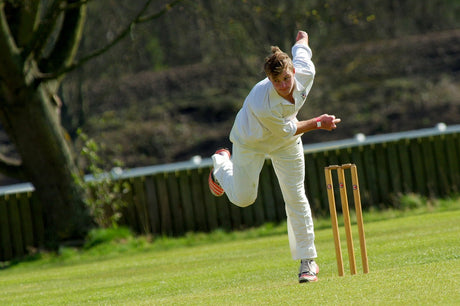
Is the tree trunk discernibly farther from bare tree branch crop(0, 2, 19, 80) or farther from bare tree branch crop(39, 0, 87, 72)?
bare tree branch crop(39, 0, 87, 72)

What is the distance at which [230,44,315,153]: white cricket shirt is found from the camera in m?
6.27

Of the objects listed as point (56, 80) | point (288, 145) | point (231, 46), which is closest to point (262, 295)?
point (288, 145)

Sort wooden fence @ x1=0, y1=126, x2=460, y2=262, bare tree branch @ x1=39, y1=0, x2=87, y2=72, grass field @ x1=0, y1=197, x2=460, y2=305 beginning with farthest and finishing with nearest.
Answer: wooden fence @ x1=0, y1=126, x2=460, y2=262, bare tree branch @ x1=39, y1=0, x2=87, y2=72, grass field @ x1=0, y1=197, x2=460, y2=305

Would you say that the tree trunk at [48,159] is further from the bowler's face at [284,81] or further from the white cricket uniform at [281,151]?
the bowler's face at [284,81]

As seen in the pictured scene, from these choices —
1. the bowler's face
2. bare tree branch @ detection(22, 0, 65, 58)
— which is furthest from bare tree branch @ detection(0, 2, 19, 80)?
the bowler's face

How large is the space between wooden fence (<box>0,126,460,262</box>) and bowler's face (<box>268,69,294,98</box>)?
772cm

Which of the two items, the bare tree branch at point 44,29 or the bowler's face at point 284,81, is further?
the bare tree branch at point 44,29

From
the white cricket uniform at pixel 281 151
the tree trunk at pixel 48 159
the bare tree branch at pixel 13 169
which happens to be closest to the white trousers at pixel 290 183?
the white cricket uniform at pixel 281 151

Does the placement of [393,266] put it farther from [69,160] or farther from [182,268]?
[69,160]

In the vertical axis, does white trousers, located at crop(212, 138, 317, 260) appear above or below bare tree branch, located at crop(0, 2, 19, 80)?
below

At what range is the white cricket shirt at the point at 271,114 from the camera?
20.6 feet

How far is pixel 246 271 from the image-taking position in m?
8.07

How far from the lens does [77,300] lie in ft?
23.7

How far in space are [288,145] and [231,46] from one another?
52.8 feet
